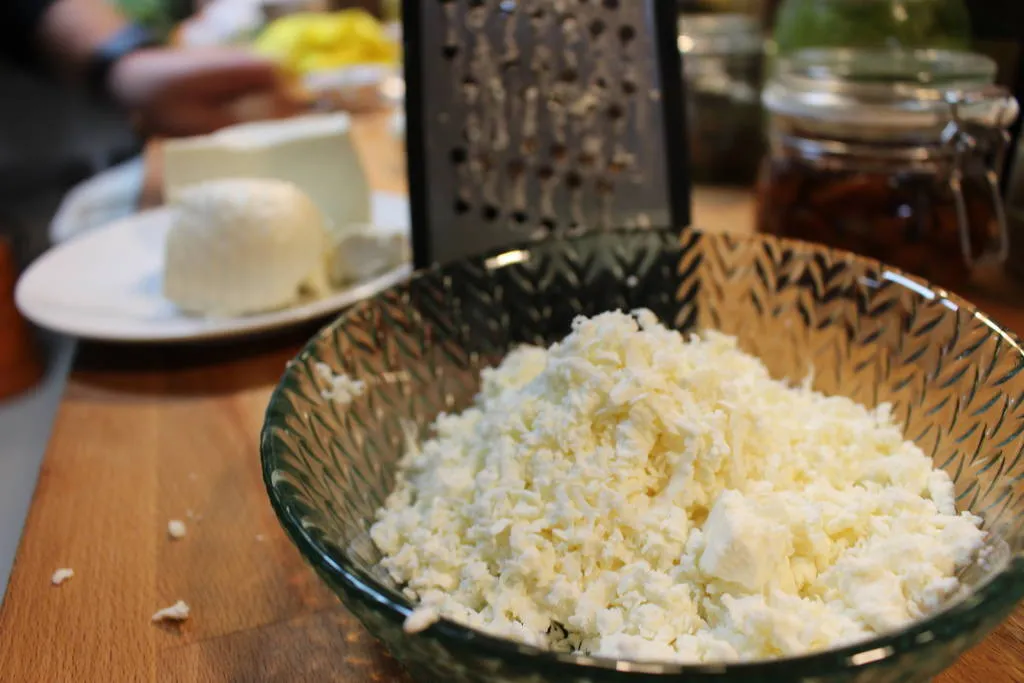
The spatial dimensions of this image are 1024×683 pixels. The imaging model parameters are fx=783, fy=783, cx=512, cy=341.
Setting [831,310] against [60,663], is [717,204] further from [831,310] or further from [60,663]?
[60,663]

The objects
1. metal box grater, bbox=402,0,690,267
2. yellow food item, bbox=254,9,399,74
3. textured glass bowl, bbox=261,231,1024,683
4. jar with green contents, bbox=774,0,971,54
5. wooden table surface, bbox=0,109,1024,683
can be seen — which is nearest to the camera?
textured glass bowl, bbox=261,231,1024,683

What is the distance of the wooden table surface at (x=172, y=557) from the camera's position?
463mm

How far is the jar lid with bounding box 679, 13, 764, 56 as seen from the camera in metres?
1.17

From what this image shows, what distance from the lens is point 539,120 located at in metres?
0.72

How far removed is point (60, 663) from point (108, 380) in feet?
1.24

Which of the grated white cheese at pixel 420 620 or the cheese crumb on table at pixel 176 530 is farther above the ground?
the grated white cheese at pixel 420 620

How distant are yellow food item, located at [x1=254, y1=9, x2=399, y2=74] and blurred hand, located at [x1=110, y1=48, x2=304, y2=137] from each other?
25 cm

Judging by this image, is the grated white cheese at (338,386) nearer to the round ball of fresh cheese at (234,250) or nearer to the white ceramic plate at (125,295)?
the white ceramic plate at (125,295)

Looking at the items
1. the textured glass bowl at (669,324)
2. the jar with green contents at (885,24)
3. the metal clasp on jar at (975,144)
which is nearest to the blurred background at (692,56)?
the jar with green contents at (885,24)

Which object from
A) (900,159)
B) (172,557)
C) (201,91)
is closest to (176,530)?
(172,557)

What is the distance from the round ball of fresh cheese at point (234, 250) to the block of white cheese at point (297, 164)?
0.19 metres

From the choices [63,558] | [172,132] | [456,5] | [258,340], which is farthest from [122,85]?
[63,558]

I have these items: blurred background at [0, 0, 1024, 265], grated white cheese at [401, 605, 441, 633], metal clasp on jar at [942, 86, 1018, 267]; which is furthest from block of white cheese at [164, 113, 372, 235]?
grated white cheese at [401, 605, 441, 633]

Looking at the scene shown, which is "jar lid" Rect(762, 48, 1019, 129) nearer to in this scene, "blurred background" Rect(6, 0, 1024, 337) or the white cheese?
"blurred background" Rect(6, 0, 1024, 337)
